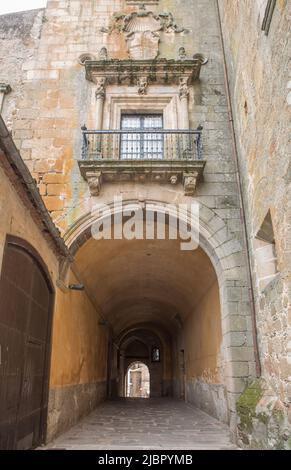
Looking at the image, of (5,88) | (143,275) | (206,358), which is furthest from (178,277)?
(5,88)

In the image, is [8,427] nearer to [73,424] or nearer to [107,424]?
[73,424]

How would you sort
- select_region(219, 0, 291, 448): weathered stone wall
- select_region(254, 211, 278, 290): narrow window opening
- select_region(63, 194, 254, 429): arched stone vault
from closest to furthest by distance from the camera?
select_region(219, 0, 291, 448): weathered stone wall < select_region(254, 211, 278, 290): narrow window opening < select_region(63, 194, 254, 429): arched stone vault

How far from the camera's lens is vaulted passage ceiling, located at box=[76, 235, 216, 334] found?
8.61m

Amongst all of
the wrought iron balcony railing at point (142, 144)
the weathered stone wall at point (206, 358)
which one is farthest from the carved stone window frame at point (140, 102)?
the weathered stone wall at point (206, 358)

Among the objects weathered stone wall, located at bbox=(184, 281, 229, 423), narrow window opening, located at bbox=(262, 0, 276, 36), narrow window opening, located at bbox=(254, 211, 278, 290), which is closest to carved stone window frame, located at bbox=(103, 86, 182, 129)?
narrow window opening, located at bbox=(262, 0, 276, 36)

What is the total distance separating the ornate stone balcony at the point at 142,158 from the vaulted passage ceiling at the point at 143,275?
155 centimetres

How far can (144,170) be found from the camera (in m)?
7.15

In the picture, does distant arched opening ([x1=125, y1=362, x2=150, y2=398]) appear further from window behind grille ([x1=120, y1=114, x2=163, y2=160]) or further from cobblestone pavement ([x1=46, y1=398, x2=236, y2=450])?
window behind grille ([x1=120, y1=114, x2=163, y2=160])

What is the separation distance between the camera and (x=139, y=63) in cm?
839

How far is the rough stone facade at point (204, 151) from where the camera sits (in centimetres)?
525

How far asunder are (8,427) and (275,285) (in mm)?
3738

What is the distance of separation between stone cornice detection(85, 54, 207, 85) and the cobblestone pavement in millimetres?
7332

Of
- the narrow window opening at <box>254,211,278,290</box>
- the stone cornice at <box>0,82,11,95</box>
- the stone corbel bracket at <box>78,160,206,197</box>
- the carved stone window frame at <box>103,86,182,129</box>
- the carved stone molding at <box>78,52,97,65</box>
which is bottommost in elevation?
the narrow window opening at <box>254,211,278,290</box>
